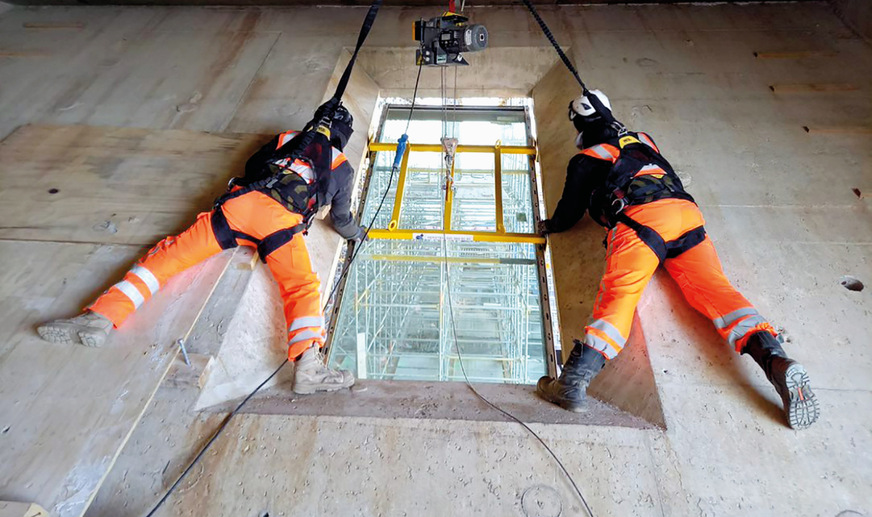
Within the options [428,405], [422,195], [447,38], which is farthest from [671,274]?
[422,195]

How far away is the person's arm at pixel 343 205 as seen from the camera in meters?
3.06

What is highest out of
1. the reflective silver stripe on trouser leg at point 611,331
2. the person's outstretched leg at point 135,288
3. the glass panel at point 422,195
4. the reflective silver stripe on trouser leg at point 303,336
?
the person's outstretched leg at point 135,288

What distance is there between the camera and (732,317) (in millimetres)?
2377

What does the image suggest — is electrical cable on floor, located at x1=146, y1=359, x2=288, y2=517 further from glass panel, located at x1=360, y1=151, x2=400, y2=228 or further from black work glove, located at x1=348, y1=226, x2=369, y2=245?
glass panel, located at x1=360, y1=151, x2=400, y2=228

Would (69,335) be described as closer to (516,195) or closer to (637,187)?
(637,187)

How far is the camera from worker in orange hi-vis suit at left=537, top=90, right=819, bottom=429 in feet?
7.47

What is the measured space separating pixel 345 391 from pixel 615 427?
56.4 inches

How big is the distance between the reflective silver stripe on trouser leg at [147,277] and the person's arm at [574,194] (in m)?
2.54

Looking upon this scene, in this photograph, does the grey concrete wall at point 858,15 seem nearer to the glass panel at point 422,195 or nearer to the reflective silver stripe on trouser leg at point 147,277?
the glass panel at point 422,195

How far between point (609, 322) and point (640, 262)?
15.3 inches

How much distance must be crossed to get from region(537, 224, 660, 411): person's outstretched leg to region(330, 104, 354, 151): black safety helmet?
6.24 feet

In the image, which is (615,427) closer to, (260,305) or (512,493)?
(512,493)

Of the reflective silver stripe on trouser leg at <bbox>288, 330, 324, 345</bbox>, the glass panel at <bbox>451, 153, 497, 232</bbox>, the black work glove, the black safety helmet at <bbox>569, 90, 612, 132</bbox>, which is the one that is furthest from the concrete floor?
the glass panel at <bbox>451, 153, 497, 232</bbox>

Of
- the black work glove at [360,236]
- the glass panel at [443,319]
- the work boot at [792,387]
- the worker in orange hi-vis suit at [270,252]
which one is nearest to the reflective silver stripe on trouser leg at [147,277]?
the worker in orange hi-vis suit at [270,252]
